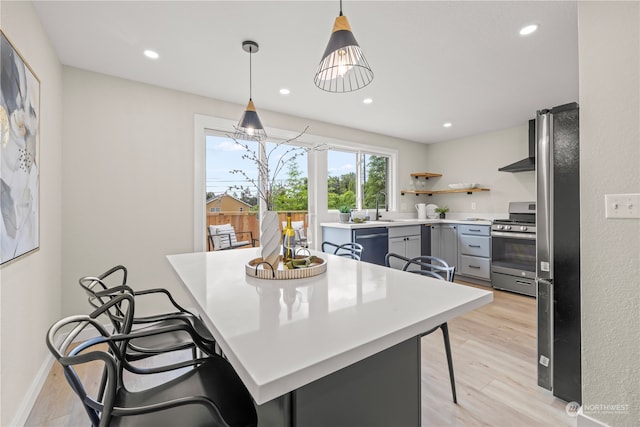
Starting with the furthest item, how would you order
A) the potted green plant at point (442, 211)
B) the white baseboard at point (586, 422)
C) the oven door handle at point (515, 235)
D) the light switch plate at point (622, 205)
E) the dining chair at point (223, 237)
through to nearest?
the potted green plant at point (442, 211) < the oven door handle at point (515, 235) < the dining chair at point (223, 237) < the white baseboard at point (586, 422) < the light switch plate at point (622, 205)

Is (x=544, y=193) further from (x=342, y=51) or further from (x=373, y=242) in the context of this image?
(x=373, y=242)

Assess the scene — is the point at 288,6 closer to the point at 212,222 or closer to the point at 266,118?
the point at 266,118

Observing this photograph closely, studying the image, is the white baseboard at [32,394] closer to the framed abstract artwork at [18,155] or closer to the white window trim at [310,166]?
the framed abstract artwork at [18,155]

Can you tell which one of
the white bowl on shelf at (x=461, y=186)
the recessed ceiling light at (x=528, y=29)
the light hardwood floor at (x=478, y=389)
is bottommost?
the light hardwood floor at (x=478, y=389)

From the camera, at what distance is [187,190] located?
3.01 m

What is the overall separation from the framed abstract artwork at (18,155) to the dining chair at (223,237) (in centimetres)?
159

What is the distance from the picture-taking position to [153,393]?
99 cm

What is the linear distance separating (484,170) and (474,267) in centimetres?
167

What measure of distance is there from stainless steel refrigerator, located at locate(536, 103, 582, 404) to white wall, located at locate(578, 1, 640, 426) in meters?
0.17

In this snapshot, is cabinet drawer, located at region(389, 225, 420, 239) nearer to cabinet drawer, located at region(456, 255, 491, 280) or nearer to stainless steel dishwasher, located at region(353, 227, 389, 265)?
stainless steel dishwasher, located at region(353, 227, 389, 265)

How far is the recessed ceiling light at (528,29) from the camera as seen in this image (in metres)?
1.96

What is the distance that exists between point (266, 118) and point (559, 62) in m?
2.92

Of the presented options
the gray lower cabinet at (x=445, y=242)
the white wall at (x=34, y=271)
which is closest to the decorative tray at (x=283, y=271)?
the white wall at (x=34, y=271)

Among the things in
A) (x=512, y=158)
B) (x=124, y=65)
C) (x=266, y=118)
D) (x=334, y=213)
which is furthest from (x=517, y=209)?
(x=124, y=65)
